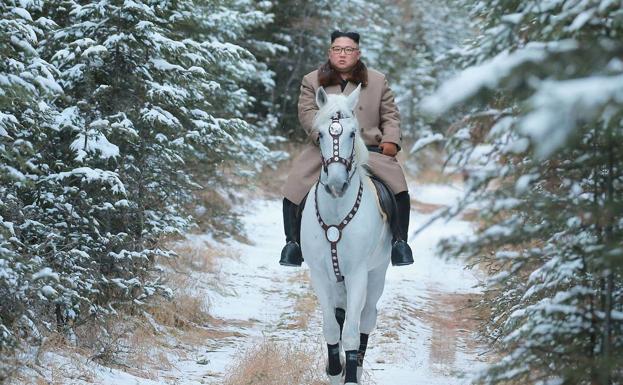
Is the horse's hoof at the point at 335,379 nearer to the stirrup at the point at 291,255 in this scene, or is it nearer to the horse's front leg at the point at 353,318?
the horse's front leg at the point at 353,318

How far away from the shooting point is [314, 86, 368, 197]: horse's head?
601 cm

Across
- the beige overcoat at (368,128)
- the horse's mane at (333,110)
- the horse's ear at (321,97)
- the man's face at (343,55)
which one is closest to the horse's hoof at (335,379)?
the beige overcoat at (368,128)

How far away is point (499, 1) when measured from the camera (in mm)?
3795

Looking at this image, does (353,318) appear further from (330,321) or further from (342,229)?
(342,229)

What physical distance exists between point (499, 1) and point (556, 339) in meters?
1.61

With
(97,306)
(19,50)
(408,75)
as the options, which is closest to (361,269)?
(97,306)

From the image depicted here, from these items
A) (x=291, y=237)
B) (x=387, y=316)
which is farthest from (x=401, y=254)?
(x=387, y=316)

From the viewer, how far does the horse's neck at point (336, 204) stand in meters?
6.41

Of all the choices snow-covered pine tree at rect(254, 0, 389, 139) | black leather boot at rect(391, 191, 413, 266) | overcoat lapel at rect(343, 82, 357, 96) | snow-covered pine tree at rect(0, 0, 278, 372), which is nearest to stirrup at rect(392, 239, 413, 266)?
black leather boot at rect(391, 191, 413, 266)

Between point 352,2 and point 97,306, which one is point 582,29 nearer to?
point 97,306

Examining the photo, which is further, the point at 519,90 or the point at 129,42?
the point at 129,42

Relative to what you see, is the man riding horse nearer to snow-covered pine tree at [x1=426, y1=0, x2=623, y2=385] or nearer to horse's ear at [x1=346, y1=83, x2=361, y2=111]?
horse's ear at [x1=346, y1=83, x2=361, y2=111]

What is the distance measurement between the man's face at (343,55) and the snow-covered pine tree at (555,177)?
3.19 m

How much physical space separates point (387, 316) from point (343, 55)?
4.17 metres
